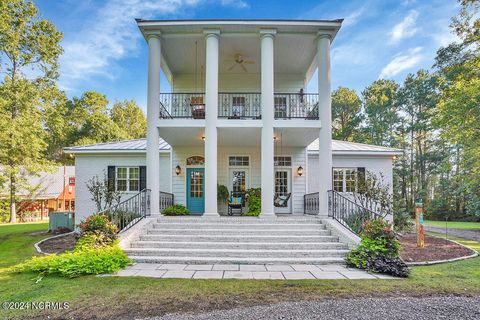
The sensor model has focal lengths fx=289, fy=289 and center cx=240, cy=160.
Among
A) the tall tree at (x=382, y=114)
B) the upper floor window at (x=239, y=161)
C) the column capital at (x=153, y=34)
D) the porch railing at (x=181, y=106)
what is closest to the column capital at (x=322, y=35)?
the porch railing at (x=181, y=106)

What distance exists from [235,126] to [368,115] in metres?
26.9

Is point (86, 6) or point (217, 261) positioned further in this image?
point (86, 6)

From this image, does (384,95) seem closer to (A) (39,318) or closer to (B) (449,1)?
(B) (449,1)

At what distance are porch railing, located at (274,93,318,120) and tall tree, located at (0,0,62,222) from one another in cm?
1945

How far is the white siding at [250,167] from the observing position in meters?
13.3

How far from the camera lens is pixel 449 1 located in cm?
1489

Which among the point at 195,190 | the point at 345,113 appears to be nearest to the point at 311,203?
the point at 195,190

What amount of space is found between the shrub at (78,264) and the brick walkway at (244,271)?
0.31 metres

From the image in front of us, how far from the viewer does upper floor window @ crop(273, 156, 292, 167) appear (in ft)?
44.6

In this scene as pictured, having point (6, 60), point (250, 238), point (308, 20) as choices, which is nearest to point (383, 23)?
point (308, 20)

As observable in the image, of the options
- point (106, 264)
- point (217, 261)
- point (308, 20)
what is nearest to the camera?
point (106, 264)

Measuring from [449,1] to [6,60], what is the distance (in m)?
30.1

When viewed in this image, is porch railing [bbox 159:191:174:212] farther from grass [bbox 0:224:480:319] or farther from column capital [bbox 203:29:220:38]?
column capital [bbox 203:29:220:38]

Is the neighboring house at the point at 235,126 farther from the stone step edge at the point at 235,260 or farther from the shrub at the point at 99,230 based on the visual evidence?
Result: the stone step edge at the point at 235,260
